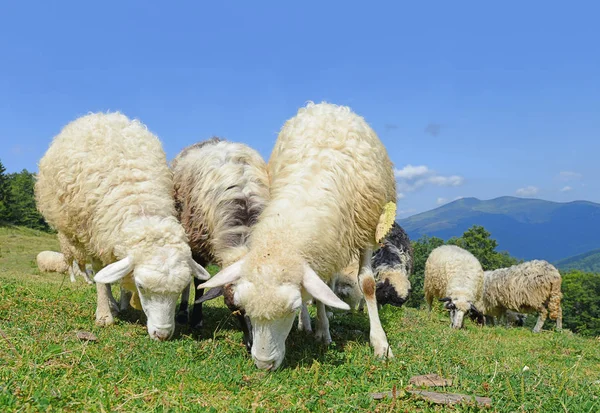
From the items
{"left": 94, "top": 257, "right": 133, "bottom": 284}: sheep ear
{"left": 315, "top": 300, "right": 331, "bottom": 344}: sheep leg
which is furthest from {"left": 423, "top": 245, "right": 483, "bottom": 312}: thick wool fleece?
{"left": 94, "top": 257, "right": 133, "bottom": 284}: sheep ear

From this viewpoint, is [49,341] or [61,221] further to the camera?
[61,221]

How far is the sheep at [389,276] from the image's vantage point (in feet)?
35.3

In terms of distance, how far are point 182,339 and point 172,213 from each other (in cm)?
168

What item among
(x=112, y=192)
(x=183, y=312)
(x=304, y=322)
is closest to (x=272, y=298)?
(x=304, y=322)

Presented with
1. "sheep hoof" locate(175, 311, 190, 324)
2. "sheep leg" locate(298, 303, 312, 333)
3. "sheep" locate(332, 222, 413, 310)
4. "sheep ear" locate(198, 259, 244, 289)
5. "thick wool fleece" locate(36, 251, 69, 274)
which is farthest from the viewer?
"thick wool fleece" locate(36, 251, 69, 274)

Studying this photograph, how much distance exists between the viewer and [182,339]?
18.2 ft

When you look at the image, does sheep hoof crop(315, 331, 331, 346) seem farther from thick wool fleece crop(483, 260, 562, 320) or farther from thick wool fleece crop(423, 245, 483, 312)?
thick wool fleece crop(483, 260, 562, 320)

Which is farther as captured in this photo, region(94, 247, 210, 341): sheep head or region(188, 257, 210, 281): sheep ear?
region(188, 257, 210, 281): sheep ear

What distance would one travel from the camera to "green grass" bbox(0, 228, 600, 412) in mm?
3287

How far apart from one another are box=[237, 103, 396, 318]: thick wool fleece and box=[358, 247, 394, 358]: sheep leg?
7.2 inches

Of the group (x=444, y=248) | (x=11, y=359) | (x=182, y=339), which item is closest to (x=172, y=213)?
(x=182, y=339)

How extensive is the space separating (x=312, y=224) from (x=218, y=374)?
1803mm

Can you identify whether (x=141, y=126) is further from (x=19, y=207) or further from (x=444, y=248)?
(x=19, y=207)

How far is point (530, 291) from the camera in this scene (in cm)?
1661
